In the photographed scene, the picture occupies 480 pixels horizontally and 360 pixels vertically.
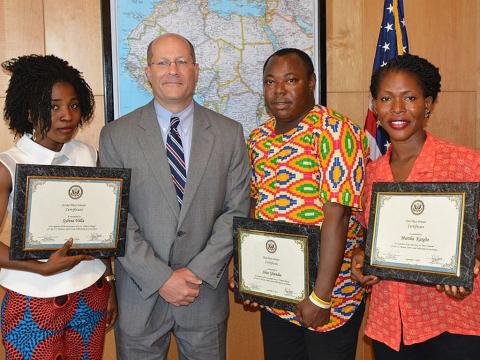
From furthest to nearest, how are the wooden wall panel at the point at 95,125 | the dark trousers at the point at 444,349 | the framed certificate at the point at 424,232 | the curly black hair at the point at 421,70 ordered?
1. the wooden wall panel at the point at 95,125
2. the curly black hair at the point at 421,70
3. the dark trousers at the point at 444,349
4. the framed certificate at the point at 424,232

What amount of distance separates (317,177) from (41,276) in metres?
1.20

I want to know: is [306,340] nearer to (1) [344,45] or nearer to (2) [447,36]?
(1) [344,45]

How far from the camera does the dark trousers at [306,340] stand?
2.10 m

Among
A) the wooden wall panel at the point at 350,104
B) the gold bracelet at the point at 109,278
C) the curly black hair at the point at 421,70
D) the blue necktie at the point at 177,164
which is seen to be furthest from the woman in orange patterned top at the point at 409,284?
the wooden wall panel at the point at 350,104

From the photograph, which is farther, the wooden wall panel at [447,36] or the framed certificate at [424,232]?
the wooden wall panel at [447,36]

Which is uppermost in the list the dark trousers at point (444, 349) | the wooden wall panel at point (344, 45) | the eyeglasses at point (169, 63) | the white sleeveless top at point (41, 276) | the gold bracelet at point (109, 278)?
the wooden wall panel at point (344, 45)

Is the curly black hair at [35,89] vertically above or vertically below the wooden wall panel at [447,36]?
below

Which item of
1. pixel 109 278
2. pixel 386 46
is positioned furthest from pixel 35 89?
pixel 386 46

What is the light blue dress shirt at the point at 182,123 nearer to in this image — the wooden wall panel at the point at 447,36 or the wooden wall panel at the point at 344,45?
the wooden wall panel at the point at 344,45

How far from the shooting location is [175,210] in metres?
2.12

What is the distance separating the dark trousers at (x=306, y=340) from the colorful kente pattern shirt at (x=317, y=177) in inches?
1.8

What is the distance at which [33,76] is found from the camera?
6.77ft

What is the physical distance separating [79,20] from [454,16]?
8.28 ft

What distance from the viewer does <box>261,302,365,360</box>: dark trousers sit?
2.10 m
